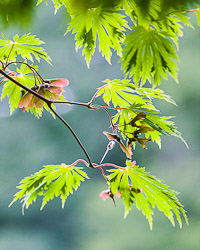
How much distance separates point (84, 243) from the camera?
4555 millimetres

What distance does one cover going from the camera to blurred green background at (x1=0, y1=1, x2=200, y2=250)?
177 inches

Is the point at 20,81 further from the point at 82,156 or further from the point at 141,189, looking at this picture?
the point at 82,156

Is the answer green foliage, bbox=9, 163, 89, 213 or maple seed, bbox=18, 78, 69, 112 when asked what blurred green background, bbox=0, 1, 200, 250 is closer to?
green foliage, bbox=9, 163, 89, 213

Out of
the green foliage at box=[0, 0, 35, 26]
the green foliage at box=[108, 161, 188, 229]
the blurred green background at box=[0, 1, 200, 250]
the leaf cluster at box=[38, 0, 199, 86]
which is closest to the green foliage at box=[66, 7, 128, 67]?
the leaf cluster at box=[38, 0, 199, 86]

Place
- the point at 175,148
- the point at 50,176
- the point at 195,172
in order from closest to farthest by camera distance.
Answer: the point at 50,176 < the point at 195,172 < the point at 175,148

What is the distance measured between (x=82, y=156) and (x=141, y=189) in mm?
4051

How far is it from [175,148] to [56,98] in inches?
173

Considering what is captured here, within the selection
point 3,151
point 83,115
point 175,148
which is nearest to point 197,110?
point 175,148

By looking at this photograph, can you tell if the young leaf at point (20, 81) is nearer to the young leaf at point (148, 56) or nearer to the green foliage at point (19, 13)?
the young leaf at point (148, 56)

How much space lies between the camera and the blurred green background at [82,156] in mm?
4500

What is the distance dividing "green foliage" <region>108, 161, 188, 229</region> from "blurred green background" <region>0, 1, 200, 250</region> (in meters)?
3.80

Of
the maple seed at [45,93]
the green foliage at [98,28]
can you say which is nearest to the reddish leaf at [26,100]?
the maple seed at [45,93]

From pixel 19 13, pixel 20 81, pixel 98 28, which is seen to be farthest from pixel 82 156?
pixel 19 13

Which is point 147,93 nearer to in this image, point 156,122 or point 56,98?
point 156,122
